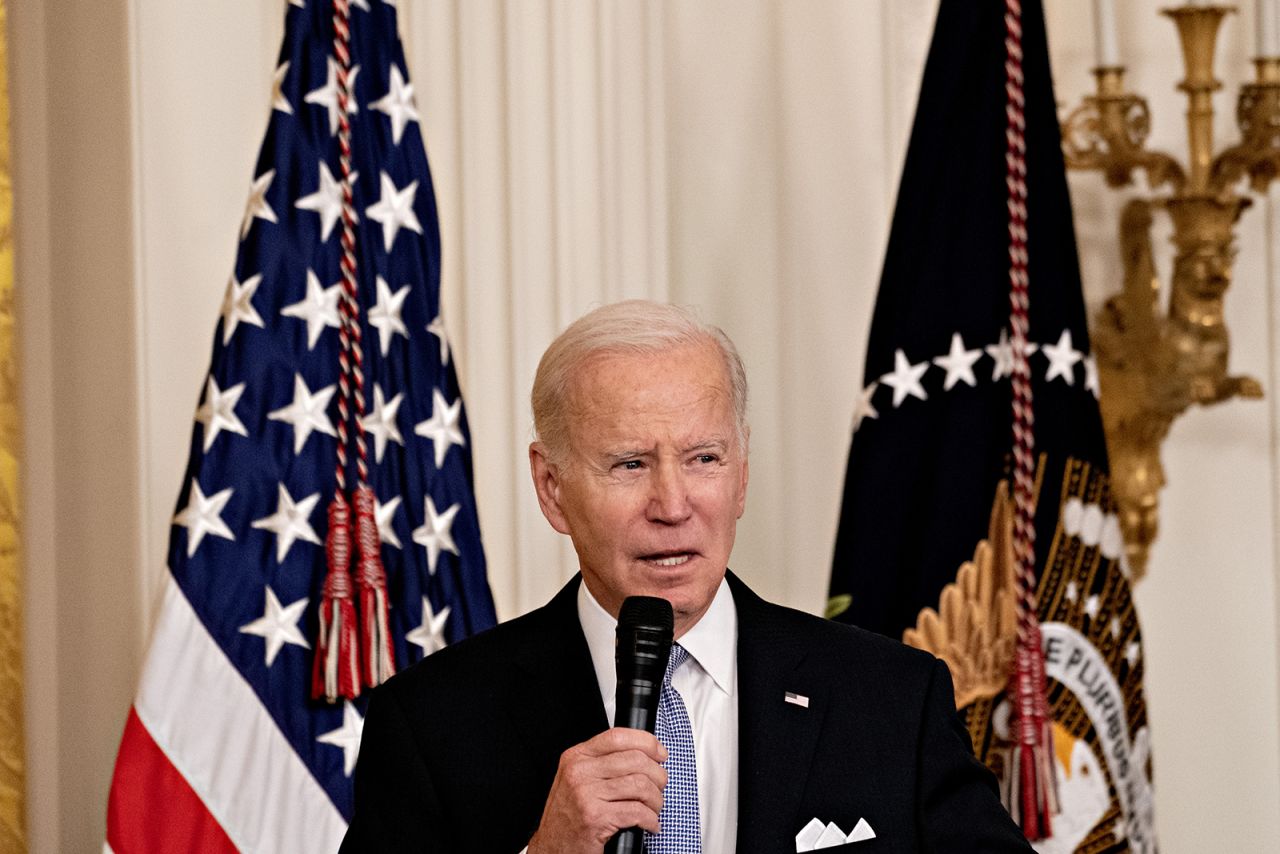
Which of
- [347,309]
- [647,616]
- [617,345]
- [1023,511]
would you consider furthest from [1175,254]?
[647,616]

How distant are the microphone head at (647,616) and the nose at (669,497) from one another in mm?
189

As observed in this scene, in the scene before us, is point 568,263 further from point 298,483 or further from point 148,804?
point 148,804

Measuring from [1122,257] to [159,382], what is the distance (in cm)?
213

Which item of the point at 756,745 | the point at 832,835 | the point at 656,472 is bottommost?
the point at 832,835

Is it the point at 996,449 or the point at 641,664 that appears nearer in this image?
the point at 641,664

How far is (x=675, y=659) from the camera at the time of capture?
2.21m

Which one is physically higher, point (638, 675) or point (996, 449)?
point (996, 449)

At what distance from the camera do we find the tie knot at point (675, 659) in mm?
2199

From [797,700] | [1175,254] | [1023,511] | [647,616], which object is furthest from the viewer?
[1175,254]

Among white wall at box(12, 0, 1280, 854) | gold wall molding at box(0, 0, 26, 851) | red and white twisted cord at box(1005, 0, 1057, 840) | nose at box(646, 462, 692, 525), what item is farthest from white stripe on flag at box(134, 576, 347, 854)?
red and white twisted cord at box(1005, 0, 1057, 840)

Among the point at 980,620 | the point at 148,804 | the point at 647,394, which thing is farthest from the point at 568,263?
the point at 647,394

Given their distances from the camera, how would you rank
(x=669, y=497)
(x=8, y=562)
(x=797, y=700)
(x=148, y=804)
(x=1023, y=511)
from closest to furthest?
(x=669, y=497) → (x=797, y=700) → (x=148, y=804) → (x=8, y=562) → (x=1023, y=511)

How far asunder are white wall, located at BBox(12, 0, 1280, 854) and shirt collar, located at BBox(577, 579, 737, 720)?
1236 mm

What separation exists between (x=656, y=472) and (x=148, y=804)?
1.31 metres
